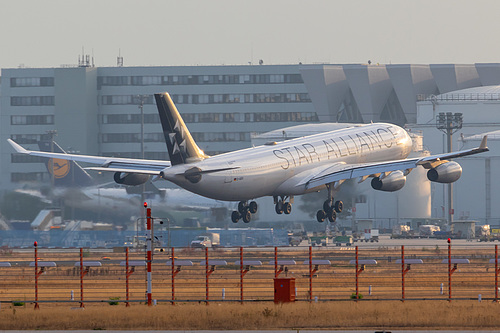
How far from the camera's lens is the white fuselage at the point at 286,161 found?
3095 inches

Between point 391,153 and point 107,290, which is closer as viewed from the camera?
point 107,290

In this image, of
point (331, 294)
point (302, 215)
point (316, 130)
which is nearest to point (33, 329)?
point (331, 294)

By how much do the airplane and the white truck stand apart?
104 feet

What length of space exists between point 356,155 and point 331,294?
29915 mm

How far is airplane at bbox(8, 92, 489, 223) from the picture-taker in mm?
78438

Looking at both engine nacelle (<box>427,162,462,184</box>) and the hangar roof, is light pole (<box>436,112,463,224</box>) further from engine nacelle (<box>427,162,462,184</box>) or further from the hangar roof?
engine nacelle (<box>427,162,462,184</box>)

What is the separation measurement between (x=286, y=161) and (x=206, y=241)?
134 ft

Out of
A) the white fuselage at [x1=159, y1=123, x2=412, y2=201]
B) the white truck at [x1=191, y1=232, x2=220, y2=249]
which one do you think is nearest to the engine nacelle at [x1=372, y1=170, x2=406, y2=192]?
the white fuselage at [x1=159, y1=123, x2=412, y2=201]

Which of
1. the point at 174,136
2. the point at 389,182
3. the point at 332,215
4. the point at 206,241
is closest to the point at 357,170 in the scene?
the point at 389,182

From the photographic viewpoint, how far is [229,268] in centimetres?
8856

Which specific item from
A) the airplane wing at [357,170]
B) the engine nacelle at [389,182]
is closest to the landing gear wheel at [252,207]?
the airplane wing at [357,170]

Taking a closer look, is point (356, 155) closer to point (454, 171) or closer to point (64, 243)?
point (454, 171)

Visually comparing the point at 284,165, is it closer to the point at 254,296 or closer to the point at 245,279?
the point at 245,279

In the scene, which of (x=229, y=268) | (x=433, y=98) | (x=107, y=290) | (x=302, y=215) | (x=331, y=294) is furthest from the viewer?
(x=433, y=98)
